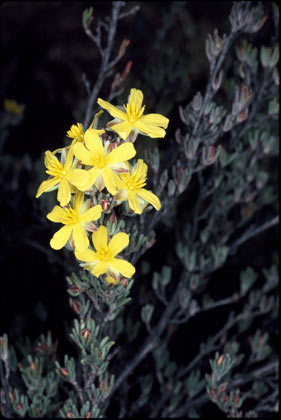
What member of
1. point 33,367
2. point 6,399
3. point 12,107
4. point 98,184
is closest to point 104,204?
point 98,184

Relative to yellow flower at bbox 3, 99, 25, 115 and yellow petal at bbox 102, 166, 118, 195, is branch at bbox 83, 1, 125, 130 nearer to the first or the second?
yellow petal at bbox 102, 166, 118, 195

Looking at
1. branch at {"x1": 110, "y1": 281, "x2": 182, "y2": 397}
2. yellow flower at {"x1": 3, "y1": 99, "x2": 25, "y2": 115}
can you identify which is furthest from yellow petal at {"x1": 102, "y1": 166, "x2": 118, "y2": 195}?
yellow flower at {"x1": 3, "y1": 99, "x2": 25, "y2": 115}

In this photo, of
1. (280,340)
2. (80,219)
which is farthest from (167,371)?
(80,219)

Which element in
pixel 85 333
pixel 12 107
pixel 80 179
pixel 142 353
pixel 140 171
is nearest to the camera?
pixel 80 179

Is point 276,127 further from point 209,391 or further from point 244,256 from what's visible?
point 209,391

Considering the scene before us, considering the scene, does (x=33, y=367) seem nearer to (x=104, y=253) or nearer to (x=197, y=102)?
(x=104, y=253)

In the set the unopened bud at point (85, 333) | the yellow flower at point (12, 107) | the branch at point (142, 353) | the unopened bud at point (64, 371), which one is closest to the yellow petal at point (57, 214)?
the unopened bud at point (85, 333)
